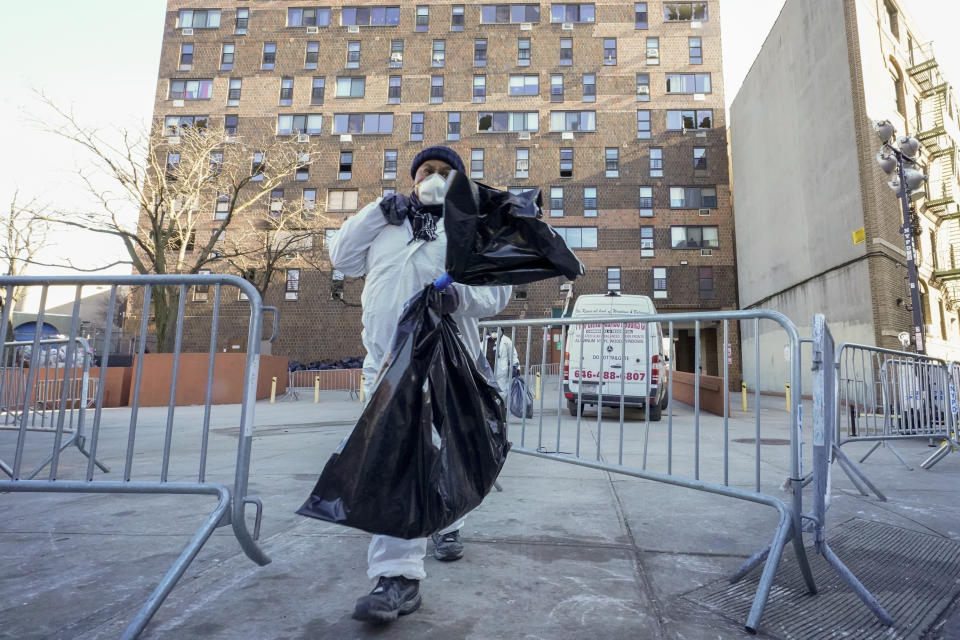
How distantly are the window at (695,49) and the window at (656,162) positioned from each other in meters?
5.60

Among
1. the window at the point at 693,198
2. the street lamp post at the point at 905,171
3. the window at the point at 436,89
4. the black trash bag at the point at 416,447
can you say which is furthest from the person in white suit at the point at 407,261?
the window at the point at 436,89

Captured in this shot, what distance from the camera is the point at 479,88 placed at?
30453 millimetres

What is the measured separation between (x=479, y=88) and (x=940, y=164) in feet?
73.1

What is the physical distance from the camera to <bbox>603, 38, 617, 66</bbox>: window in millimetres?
30297

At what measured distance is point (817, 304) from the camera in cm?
2009

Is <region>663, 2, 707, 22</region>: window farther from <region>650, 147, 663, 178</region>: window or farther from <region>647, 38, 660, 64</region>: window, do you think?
<region>650, 147, 663, 178</region>: window

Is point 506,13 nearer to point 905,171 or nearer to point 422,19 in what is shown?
point 422,19

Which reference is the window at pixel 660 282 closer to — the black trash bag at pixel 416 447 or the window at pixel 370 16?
the window at pixel 370 16

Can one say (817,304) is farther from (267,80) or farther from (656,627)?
(267,80)

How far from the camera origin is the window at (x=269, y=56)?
30.9 meters

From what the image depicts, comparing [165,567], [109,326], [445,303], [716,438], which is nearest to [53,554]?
[165,567]

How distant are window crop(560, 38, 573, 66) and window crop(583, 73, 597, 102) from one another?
1.38 meters

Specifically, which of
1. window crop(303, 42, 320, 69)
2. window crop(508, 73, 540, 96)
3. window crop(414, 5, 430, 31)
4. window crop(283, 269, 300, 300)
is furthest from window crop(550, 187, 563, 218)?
window crop(303, 42, 320, 69)

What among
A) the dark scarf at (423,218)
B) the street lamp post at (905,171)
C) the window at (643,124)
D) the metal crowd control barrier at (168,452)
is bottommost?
the metal crowd control barrier at (168,452)
